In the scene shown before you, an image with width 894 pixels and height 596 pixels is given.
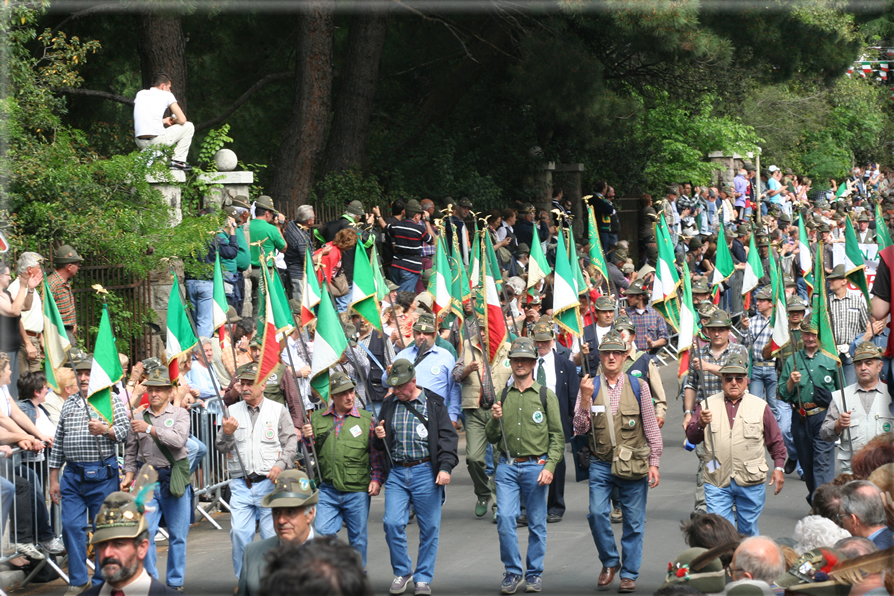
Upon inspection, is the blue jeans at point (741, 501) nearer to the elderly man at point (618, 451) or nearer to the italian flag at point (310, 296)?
the elderly man at point (618, 451)

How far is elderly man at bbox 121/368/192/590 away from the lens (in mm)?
8281

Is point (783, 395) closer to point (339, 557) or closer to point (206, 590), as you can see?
point (206, 590)


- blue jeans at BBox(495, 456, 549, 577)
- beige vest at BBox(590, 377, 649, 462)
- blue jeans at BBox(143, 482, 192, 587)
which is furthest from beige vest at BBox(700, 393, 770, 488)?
blue jeans at BBox(143, 482, 192, 587)

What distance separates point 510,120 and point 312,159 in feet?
18.6

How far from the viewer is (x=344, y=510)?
8.34m

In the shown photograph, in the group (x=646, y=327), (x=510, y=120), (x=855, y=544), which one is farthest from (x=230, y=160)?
(x=855, y=544)

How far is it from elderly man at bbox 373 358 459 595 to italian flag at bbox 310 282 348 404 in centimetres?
84

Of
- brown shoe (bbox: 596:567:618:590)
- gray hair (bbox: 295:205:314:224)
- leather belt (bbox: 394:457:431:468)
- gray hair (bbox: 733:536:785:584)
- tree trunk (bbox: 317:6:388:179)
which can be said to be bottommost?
brown shoe (bbox: 596:567:618:590)

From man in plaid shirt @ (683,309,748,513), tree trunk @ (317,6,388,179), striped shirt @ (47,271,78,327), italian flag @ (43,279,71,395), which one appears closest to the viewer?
italian flag @ (43,279,71,395)

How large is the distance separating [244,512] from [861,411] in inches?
203

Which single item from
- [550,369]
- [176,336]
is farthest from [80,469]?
[550,369]

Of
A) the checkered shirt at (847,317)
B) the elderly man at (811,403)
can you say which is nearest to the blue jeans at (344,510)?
the elderly man at (811,403)

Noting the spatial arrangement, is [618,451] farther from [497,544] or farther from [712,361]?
[712,361]

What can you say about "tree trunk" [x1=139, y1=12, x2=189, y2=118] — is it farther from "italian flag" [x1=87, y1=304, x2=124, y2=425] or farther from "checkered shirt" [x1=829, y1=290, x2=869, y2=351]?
"checkered shirt" [x1=829, y1=290, x2=869, y2=351]
